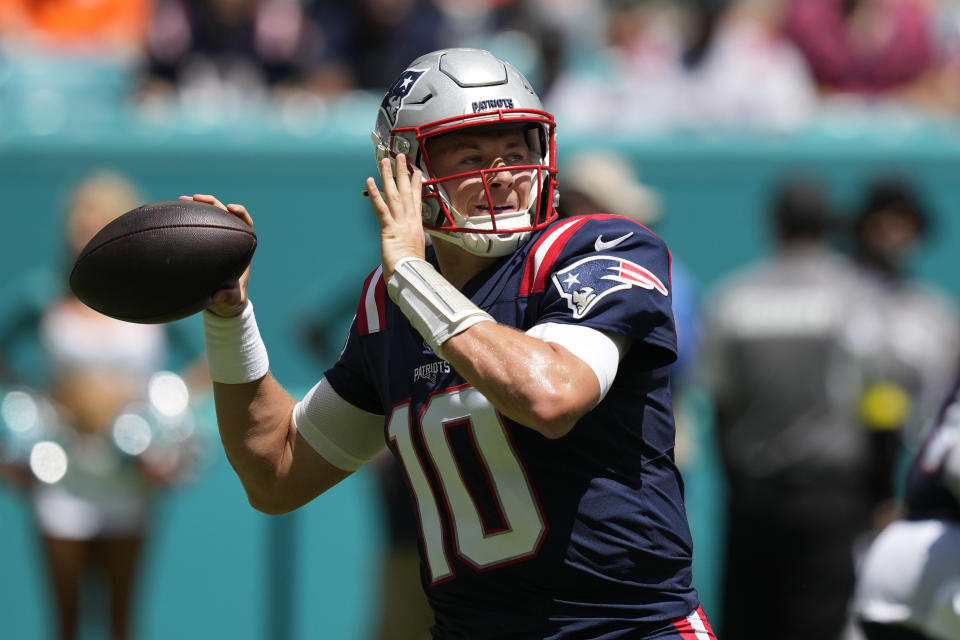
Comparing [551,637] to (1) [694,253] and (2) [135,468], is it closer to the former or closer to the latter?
(2) [135,468]

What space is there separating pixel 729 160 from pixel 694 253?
1.63 feet

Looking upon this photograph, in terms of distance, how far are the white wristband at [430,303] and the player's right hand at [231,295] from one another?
41cm

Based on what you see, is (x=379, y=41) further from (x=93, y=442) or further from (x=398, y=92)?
(x=398, y=92)

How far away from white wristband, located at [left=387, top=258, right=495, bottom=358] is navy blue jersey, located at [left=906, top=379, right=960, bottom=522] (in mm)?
1441

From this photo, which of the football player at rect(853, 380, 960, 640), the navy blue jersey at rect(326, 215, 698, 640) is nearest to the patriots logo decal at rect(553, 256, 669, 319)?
the navy blue jersey at rect(326, 215, 698, 640)

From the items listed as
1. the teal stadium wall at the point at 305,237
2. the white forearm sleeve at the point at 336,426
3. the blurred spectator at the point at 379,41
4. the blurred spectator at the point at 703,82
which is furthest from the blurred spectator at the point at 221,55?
the white forearm sleeve at the point at 336,426

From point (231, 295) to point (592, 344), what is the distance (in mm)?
817

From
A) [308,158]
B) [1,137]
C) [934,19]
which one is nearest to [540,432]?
[308,158]

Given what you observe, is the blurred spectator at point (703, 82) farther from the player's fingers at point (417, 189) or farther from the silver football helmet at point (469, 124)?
the player's fingers at point (417, 189)

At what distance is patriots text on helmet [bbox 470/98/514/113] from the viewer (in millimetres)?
2855

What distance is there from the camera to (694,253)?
7285mm

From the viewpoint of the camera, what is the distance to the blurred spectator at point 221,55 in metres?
7.70

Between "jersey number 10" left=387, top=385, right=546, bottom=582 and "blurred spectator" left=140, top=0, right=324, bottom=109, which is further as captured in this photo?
"blurred spectator" left=140, top=0, right=324, bottom=109

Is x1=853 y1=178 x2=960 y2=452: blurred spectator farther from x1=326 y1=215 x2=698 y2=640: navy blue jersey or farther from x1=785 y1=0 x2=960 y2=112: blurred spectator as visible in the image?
x1=326 y1=215 x2=698 y2=640: navy blue jersey
